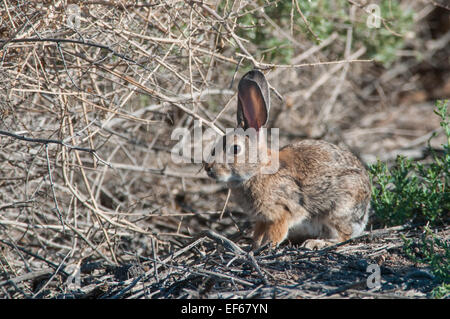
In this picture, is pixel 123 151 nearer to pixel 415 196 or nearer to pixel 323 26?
pixel 323 26

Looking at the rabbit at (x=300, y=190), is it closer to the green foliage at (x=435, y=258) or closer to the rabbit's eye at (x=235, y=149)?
the rabbit's eye at (x=235, y=149)

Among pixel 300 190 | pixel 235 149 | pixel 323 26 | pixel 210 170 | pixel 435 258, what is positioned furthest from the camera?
pixel 323 26

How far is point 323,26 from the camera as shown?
5164mm

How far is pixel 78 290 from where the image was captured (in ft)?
11.7

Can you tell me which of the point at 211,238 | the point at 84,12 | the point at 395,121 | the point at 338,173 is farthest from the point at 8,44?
the point at 395,121

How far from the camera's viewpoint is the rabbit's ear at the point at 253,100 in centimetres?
408

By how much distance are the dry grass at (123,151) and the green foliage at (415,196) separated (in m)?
0.49

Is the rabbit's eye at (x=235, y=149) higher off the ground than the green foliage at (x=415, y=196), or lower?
higher

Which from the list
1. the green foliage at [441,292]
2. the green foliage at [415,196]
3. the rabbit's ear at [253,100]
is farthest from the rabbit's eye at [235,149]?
the green foliage at [441,292]

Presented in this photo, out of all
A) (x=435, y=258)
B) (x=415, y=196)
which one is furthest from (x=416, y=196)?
(x=435, y=258)

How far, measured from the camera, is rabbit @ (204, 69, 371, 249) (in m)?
4.38

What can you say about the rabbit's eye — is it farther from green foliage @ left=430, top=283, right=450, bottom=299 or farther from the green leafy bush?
green foliage @ left=430, top=283, right=450, bottom=299

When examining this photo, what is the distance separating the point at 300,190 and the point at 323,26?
168 cm

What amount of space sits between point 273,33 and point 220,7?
34.9 inches
